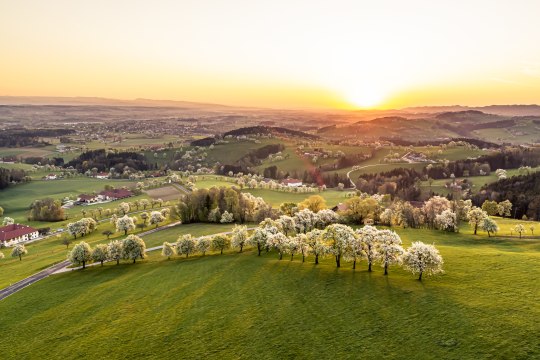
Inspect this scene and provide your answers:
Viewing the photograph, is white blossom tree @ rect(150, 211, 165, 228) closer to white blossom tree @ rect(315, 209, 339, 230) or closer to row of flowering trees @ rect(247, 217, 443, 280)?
white blossom tree @ rect(315, 209, 339, 230)

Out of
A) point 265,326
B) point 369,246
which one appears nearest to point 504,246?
point 369,246

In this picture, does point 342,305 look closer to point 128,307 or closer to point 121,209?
point 128,307

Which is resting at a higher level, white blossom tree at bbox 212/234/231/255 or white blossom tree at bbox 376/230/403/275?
white blossom tree at bbox 376/230/403/275

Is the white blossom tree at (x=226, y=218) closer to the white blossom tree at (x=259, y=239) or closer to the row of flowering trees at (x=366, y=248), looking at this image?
the white blossom tree at (x=259, y=239)

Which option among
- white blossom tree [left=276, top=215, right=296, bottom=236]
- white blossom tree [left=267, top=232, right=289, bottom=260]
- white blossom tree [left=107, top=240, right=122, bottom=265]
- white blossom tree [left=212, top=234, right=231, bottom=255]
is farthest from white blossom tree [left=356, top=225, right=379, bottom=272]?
white blossom tree [left=107, top=240, right=122, bottom=265]

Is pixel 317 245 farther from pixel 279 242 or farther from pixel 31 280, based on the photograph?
pixel 31 280
